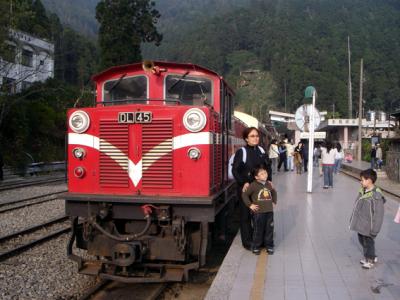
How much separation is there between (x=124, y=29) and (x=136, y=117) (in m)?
36.5

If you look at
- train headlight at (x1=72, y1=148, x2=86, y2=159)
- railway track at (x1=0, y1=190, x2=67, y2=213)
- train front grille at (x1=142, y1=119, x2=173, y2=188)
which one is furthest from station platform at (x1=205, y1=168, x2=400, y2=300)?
railway track at (x1=0, y1=190, x2=67, y2=213)

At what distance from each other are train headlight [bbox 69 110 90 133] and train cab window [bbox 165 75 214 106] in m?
1.30

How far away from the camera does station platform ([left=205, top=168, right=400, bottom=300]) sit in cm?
532

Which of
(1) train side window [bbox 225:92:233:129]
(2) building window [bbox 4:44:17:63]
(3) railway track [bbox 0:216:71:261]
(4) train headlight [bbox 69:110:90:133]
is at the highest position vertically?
(2) building window [bbox 4:44:17:63]

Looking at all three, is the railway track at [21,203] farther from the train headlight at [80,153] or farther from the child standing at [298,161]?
the child standing at [298,161]

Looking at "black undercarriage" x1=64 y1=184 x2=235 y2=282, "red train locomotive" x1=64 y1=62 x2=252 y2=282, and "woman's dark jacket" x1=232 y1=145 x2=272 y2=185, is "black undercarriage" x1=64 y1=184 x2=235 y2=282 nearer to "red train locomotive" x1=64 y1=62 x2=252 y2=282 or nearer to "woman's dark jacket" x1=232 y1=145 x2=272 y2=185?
"red train locomotive" x1=64 y1=62 x2=252 y2=282

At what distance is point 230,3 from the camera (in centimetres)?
19500

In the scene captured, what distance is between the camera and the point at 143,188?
652 cm

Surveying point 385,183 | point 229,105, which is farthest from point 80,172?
point 385,183

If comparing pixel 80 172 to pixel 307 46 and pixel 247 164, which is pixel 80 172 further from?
pixel 307 46

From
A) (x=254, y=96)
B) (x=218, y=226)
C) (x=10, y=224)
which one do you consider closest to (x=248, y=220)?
(x=218, y=226)

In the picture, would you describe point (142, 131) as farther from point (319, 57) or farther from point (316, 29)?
point (316, 29)

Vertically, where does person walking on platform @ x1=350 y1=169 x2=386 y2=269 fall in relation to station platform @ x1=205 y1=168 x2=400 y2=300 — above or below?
above

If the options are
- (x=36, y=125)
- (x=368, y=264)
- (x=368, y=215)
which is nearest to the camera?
(x=368, y=215)
